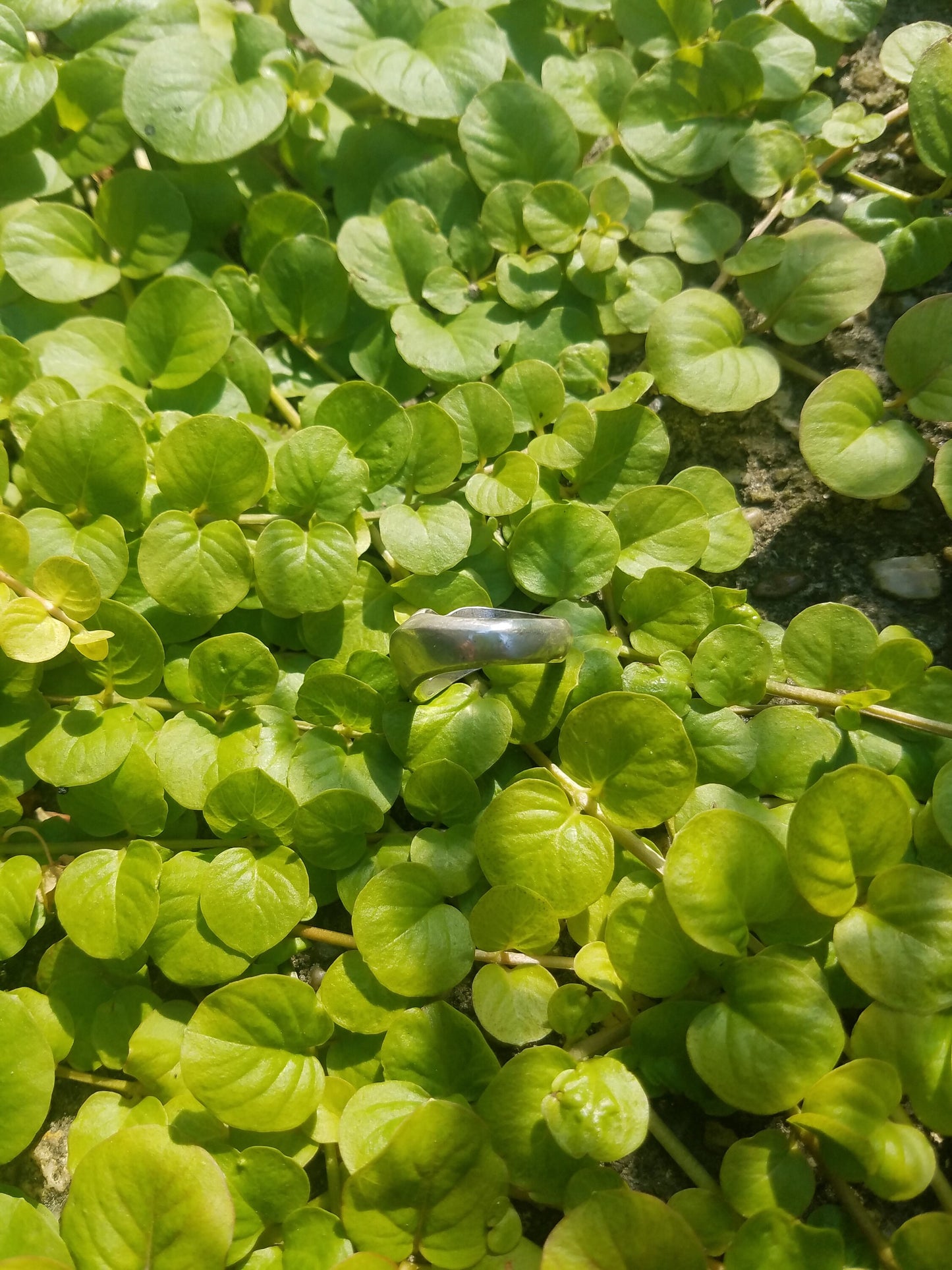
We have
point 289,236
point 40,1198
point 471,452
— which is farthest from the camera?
point 289,236

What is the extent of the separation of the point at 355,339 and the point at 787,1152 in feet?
3.82

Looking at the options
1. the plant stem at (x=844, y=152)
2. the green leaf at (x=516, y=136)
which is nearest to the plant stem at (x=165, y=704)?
the green leaf at (x=516, y=136)

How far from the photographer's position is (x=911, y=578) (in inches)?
44.8

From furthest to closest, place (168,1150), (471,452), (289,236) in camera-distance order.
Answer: (289,236) → (471,452) → (168,1150)

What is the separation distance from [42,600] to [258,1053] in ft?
1.81

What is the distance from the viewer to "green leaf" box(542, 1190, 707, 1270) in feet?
2.49

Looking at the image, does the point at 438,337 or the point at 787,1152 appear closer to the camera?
the point at 787,1152

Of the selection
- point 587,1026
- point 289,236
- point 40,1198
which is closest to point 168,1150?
point 40,1198

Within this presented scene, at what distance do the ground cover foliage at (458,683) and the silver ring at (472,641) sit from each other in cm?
9

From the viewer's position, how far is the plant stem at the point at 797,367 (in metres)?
1.21

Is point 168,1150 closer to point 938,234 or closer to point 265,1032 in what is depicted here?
point 265,1032

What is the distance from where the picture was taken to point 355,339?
1.25 meters

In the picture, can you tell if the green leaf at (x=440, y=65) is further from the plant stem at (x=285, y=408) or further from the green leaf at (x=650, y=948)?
the green leaf at (x=650, y=948)

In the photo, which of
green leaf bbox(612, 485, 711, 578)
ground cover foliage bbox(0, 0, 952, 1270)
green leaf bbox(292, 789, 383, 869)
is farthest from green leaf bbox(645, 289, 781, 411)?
green leaf bbox(292, 789, 383, 869)
